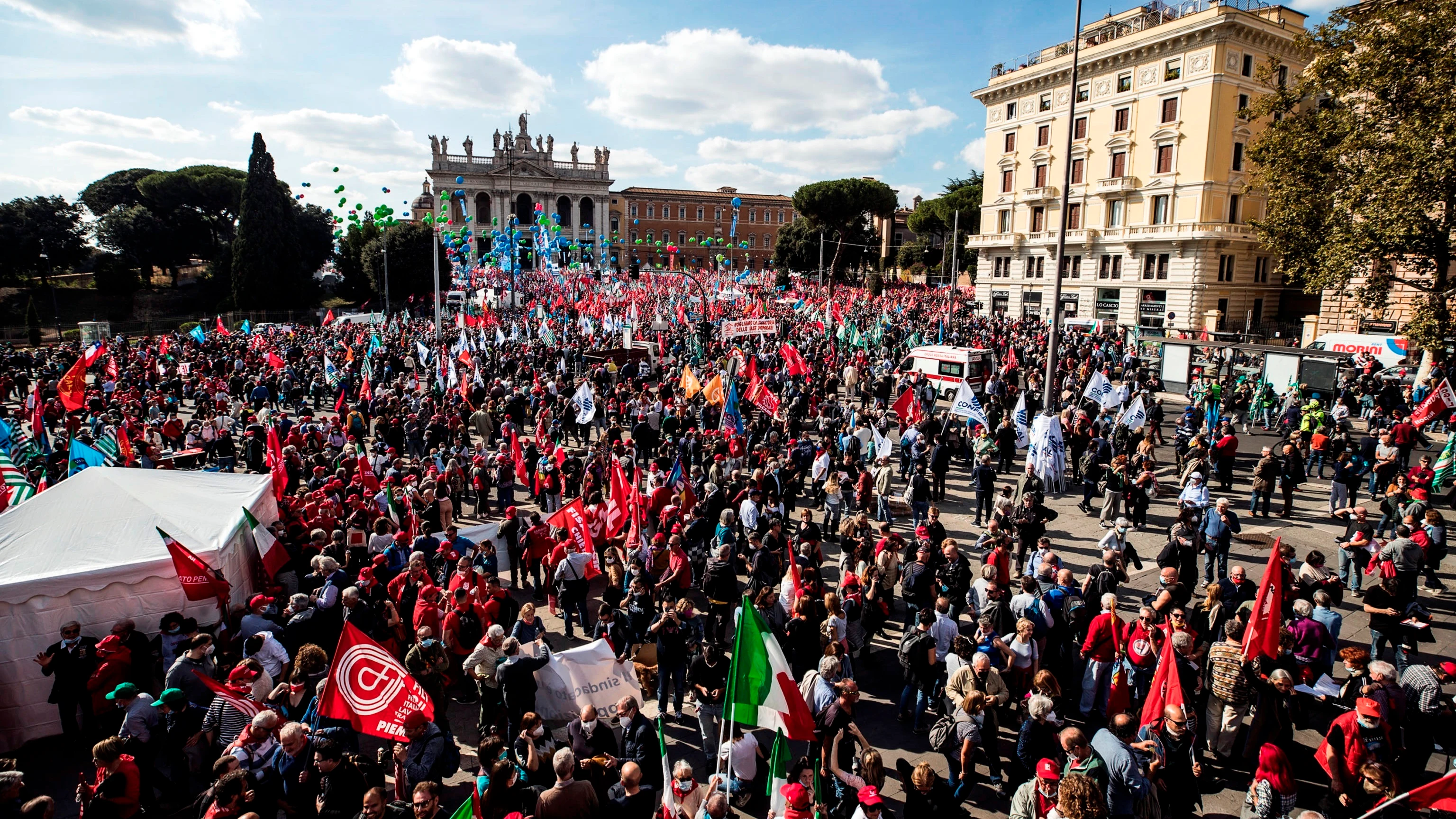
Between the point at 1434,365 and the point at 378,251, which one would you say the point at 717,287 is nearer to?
the point at 378,251

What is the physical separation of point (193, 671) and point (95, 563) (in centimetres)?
205

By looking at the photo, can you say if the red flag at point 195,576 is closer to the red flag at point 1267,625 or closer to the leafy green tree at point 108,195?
the red flag at point 1267,625

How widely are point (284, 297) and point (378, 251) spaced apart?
7247mm

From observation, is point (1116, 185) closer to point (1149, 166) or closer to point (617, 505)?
point (1149, 166)

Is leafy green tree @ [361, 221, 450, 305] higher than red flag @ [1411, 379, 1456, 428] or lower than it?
higher

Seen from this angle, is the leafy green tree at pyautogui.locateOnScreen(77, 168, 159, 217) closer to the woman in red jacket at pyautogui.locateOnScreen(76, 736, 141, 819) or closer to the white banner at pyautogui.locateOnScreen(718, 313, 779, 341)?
the white banner at pyautogui.locateOnScreen(718, 313, 779, 341)

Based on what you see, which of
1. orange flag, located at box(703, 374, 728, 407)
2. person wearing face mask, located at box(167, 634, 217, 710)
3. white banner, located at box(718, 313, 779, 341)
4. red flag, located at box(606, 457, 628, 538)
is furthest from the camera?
white banner, located at box(718, 313, 779, 341)

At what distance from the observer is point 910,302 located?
4434 cm

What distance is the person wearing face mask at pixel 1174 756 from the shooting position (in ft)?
17.9

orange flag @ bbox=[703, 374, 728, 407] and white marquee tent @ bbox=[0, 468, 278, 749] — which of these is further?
orange flag @ bbox=[703, 374, 728, 407]

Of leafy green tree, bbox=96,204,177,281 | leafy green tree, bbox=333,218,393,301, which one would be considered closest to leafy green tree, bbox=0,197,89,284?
leafy green tree, bbox=96,204,177,281

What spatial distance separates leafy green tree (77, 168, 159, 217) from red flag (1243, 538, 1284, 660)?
271ft

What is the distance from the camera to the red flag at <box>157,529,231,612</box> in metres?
7.51

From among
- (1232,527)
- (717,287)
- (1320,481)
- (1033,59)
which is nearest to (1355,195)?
(1320,481)
